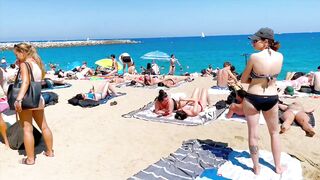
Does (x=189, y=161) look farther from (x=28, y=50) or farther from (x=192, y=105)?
(x=192, y=105)

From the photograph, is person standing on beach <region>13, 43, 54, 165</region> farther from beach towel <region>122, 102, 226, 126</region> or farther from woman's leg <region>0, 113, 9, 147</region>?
beach towel <region>122, 102, 226, 126</region>

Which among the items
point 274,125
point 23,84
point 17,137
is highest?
point 23,84

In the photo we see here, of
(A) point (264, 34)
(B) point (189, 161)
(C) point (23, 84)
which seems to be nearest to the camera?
(A) point (264, 34)

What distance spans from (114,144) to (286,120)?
3429 millimetres

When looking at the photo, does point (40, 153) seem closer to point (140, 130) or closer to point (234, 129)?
point (140, 130)

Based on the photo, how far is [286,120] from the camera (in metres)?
6.64

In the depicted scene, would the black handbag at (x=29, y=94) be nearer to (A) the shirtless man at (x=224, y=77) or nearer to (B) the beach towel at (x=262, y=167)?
(B) the beach towel at (x=262, y=167)

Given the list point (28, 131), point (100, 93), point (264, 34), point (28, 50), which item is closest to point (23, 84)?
point (28, 50)

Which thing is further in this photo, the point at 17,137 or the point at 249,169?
the point at 17,137

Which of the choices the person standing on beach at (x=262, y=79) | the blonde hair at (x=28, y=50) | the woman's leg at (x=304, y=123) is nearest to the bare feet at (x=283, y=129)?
the woman's leg at (x=304, y=123)

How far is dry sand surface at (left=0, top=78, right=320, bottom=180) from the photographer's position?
15.8ft

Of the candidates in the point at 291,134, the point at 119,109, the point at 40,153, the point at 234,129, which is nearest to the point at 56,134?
the point at 40,153

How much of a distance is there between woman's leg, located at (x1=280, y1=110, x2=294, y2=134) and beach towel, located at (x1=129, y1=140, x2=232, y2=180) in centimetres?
147

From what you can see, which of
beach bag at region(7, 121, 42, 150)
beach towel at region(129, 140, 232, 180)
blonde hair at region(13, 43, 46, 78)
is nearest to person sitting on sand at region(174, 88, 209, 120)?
beach towel at region(129, 140, 232, 180)
